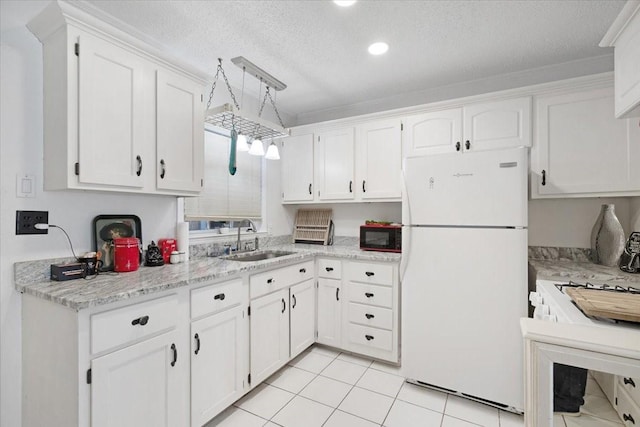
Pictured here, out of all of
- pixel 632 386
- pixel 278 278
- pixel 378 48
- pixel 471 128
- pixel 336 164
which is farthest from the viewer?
pixel 336 164

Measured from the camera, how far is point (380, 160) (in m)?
2.79

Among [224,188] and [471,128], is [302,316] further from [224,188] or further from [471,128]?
[471,128]

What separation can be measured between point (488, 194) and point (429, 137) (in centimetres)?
83

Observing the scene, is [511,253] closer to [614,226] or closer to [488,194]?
[488,194]

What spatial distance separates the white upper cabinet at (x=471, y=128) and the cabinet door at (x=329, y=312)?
4.50 feet

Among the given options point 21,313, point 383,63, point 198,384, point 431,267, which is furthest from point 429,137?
point 21,313

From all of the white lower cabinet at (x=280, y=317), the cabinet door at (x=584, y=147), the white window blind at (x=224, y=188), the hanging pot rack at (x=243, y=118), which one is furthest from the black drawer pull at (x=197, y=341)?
the cabinet door at (x=584, y=147)

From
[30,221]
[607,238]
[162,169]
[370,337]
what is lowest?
[370,337]

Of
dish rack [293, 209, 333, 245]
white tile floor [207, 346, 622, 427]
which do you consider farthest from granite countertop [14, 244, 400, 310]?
dish rack [293, 209, 333, 245]

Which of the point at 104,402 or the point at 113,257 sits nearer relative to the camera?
the point at 104,402

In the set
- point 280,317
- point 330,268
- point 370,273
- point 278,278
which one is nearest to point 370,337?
point 370,273

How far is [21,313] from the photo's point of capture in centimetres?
150

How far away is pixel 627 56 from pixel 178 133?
2275mm

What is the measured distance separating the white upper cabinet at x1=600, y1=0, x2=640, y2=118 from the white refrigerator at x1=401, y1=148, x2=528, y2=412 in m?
0.63
